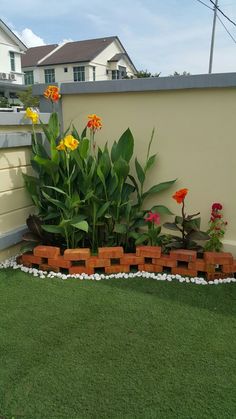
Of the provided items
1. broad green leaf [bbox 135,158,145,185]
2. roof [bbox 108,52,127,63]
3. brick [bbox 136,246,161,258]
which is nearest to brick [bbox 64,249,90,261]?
brick [bbox 136,246,161,258]

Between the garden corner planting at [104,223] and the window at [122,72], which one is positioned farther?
the window at [122,72]

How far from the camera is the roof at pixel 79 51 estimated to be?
40000mm

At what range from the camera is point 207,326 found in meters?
2.30

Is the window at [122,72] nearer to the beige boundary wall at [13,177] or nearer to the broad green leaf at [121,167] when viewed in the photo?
the beige boundary wall at [13,177]

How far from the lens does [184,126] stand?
10.3 feet

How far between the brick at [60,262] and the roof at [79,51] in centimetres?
3973

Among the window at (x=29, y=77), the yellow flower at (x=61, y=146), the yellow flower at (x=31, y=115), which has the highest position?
the window at (x=29, y=77)

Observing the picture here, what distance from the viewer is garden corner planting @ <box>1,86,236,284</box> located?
3.02 meters

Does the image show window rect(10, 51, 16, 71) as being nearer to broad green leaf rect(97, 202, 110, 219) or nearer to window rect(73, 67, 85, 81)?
window rect(73, 67, 85, 81)

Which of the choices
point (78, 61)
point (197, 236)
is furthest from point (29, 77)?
point (197, 236)

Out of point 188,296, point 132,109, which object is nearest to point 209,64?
point 132,109

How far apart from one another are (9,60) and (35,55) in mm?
14870

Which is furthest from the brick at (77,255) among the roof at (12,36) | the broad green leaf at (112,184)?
the roof at (12,36)

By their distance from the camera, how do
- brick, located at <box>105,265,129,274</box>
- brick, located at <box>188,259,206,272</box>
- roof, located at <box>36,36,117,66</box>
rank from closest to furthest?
brick, located at <box>188,259,206,272</box>, brick, located at <box>105,265,129,274</box>, roof, located at <box>36,36,117,66</box>
